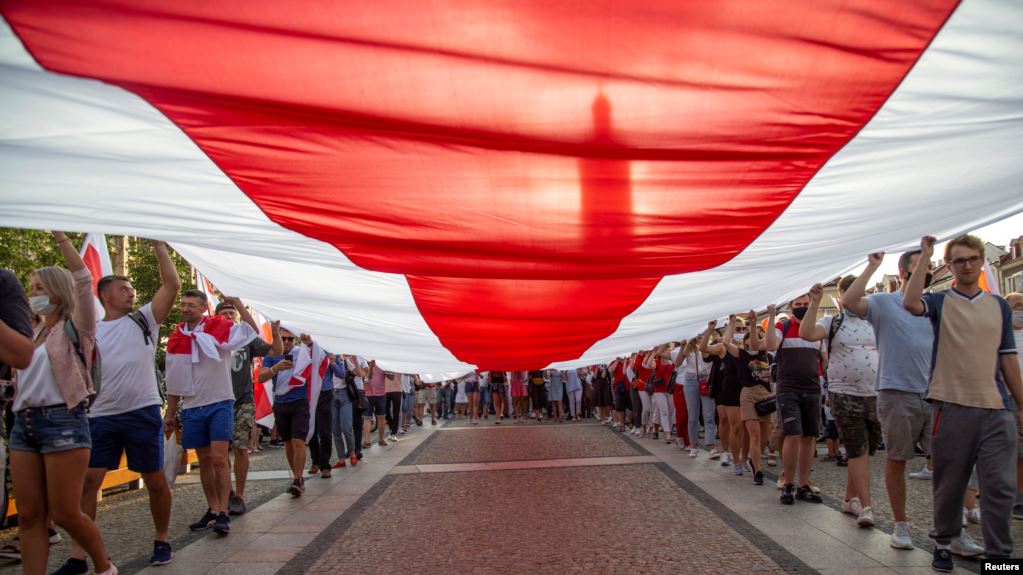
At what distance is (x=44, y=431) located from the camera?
3.90m

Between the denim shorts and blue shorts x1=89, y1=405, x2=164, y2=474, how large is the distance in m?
0.97

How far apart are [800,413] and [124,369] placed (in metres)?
5.56

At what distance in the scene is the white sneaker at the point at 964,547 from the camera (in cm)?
446

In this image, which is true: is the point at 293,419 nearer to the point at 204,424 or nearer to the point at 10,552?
the point at 204,424

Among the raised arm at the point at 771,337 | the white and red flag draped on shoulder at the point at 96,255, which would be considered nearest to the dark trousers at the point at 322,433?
the white and red flag draped on shoulder at the point at 96,255

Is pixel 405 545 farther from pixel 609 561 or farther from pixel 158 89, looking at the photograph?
pixel 158 89

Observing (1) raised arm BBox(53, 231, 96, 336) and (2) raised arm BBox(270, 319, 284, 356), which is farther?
(2) raised arm BBox(270, 319, 284, 356)

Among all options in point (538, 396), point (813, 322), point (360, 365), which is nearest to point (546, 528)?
point (813, 322)

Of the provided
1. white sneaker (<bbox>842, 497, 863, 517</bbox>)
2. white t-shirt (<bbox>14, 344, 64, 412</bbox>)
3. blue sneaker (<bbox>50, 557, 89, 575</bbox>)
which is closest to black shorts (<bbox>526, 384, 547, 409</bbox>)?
Answer: white sneaker (<bbox>842, 497, 863, 517</bbox>)

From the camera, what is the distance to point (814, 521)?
5.80 metres

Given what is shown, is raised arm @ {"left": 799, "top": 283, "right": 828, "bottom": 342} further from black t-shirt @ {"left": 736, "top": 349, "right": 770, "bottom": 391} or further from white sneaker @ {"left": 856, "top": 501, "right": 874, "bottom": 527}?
black t-shirt @ {"left": 736, "top": 349, "right": 770, "bottom": 391}

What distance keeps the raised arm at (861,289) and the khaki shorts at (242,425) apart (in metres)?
5.34

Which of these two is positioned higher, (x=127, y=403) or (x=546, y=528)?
(x=127, y=403)

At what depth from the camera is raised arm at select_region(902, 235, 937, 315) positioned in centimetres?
427
